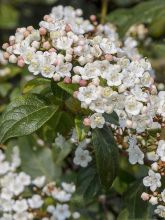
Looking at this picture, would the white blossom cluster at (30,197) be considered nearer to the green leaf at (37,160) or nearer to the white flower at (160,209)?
the green leaf at (37,160)

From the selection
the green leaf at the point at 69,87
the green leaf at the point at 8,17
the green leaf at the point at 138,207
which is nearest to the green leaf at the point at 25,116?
the green leaf at the point at 69,87

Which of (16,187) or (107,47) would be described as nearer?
(107,47)

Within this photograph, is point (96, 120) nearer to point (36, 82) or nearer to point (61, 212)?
point (36, 82)

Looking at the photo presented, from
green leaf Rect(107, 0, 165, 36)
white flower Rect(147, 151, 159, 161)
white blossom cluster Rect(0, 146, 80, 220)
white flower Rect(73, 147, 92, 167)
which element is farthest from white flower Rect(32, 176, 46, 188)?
green leaf Rect(107, 0, 165, 36)

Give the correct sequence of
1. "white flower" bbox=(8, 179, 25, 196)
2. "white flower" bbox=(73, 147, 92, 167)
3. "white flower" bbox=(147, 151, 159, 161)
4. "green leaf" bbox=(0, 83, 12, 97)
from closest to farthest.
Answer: "white flower" bbox=(147, 151, 159, 161) → "white flower" bbox=(73, 147, 92, 167) → "white flower" bbox=(8, 179, 25, 196) → "green leaf" bbox=(0, 83, 12, 97)

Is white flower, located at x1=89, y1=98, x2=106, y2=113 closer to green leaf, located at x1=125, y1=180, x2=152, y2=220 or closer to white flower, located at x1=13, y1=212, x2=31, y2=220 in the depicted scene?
green leaf, located at x1=125, y1=180, x2=152, y2=220

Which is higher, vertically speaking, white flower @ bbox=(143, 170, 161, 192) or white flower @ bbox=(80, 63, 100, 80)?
white flower @ bbox=(80, 63, 100, 80)

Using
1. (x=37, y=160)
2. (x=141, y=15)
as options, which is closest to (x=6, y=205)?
(x=37, y=160)
